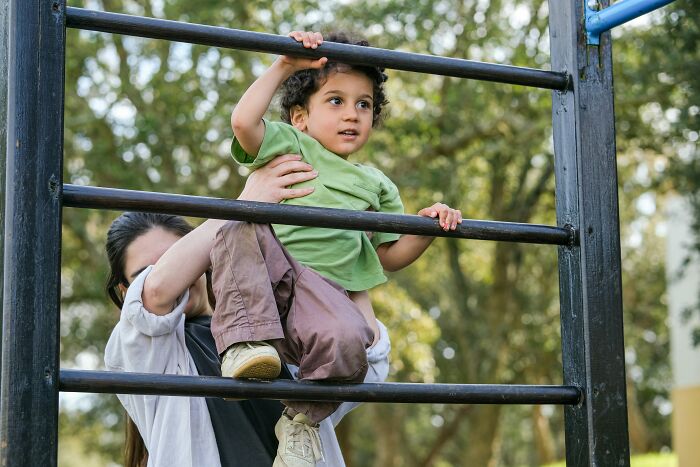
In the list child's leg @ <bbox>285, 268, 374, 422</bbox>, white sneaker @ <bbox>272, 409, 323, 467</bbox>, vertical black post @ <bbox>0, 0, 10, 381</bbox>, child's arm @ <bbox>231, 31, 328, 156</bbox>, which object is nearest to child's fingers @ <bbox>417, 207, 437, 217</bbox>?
child's leg @ <bbox>285, 268, 374, 422</bbox>

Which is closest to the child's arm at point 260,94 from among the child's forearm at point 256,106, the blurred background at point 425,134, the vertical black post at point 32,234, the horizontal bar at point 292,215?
the child's forearm at point 256,106

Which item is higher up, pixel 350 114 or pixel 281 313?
pixel 350 114

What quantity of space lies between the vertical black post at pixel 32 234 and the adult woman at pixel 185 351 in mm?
438

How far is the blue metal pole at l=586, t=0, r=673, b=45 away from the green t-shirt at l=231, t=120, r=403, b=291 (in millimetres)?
572

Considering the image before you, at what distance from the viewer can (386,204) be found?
2.38m

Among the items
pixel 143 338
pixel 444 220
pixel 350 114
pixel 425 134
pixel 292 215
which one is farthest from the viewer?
pixel 425 134

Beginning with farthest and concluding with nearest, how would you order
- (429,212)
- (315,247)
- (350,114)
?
(350,114)
(315,247)
(429,212)

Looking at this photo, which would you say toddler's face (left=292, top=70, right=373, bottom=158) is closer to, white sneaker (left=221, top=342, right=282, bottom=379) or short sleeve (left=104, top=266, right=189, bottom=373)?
short sleeve (left=104, top=266, right=189, bottom=373)

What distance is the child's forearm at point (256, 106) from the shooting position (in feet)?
6.20

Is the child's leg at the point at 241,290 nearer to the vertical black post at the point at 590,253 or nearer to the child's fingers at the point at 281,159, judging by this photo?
the child's fingers at the point at 281,159

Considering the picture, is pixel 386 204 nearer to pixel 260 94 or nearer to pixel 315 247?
pixel 315 247

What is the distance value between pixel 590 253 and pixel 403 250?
0.53 metres

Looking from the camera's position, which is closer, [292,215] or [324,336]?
[292,215]

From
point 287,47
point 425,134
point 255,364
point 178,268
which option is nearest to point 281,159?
point 178,268
